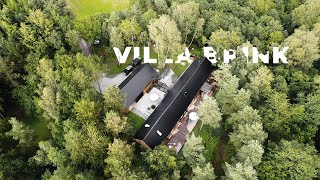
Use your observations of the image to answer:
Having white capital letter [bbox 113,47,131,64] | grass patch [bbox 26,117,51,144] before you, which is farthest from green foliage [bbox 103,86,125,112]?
white capital letter [bbox 113,47,131,64]

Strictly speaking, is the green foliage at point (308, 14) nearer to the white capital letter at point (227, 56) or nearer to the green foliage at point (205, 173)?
the white capital letter at point (227, 56)

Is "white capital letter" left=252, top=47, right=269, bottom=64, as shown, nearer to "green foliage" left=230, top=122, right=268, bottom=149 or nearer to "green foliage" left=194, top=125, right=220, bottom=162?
"green foliage" left=194, top=125, right=220, bottom=162

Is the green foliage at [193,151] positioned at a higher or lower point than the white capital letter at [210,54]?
lower

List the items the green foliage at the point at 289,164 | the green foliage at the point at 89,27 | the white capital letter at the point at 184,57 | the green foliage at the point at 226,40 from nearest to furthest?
the green foliage at the point at 289,164, the green foliage at the point at 89,27, the green foliage at the point at 226,40, the white capital letter at the point at 184,57

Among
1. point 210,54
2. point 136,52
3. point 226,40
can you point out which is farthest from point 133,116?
point 226,40

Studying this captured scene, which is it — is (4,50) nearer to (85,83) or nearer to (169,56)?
(85,83)

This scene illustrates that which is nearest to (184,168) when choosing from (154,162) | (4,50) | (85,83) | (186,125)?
(154,162)

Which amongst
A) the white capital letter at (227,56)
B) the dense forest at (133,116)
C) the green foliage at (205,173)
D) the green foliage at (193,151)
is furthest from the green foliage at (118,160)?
the white capital letter at (227,56)
